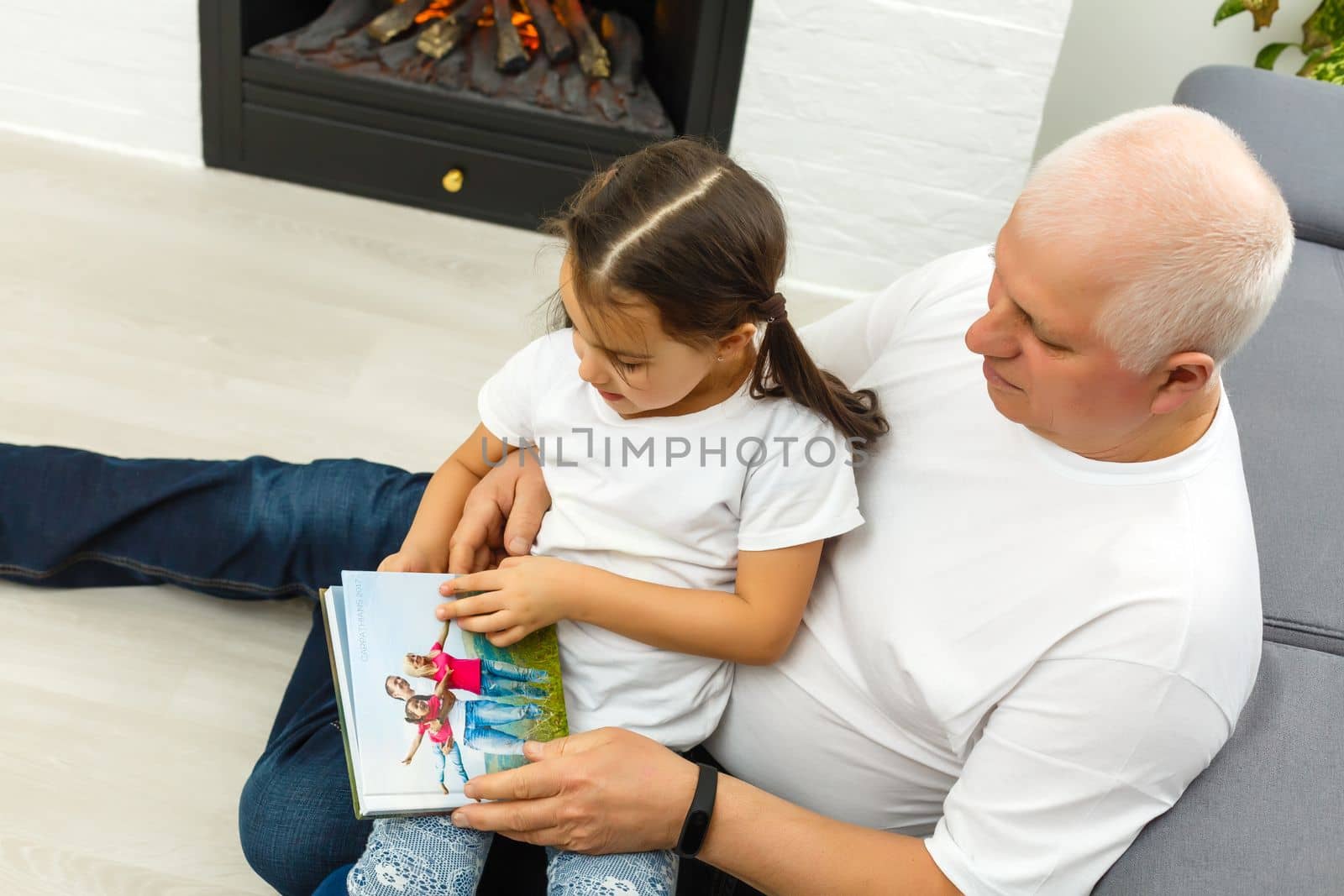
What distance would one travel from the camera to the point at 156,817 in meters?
1.34

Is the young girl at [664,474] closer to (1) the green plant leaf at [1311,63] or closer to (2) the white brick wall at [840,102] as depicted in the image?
(2) the white brick wall at [840,102]

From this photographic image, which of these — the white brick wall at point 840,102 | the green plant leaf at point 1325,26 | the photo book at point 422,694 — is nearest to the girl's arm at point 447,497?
the photo book at point 422,694

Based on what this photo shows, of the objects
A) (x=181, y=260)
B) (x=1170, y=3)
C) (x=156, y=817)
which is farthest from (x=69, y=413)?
(x=1170, y=3)

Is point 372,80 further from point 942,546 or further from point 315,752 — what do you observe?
point 942,546

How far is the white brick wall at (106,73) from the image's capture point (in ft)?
7.80

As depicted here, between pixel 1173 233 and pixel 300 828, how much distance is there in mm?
927

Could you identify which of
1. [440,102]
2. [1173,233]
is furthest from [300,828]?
[440,102]

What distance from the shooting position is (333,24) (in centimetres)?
248

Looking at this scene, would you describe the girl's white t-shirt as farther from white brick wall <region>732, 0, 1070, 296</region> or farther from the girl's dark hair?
white brick wall <region>732, 0, 1070, 296</region>

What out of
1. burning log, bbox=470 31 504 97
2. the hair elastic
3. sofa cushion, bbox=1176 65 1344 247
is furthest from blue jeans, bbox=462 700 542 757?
burning log, bbox=470 31 504 97

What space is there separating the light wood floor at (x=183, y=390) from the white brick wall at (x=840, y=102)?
131 millimetres

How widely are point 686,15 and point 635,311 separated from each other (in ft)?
5.26

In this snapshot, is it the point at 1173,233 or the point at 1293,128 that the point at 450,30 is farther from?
the point at 1173,233

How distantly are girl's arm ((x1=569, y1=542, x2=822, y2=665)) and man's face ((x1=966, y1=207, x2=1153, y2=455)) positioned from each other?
0.77 feet
